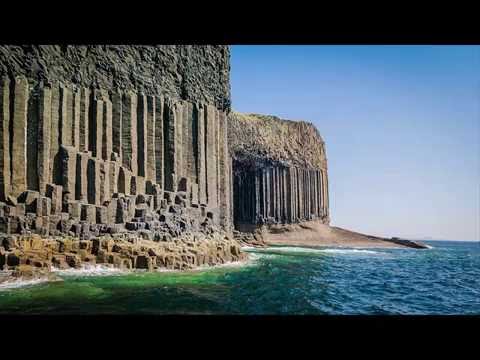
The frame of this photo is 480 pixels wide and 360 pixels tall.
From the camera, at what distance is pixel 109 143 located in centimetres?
2400

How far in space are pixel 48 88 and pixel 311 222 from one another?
50.8m

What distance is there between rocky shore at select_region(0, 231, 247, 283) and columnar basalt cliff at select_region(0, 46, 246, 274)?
1.99 feet

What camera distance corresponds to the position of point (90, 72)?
24.0 meters

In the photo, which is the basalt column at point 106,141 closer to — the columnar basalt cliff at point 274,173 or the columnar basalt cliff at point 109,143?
the columnar basalt cliff at point 109,143

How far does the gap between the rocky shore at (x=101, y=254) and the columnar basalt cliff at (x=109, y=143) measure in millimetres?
608

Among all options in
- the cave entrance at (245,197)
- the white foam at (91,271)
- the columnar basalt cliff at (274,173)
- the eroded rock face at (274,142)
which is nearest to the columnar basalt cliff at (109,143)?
the white foam at (91,271)

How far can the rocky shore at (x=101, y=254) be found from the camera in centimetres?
1589

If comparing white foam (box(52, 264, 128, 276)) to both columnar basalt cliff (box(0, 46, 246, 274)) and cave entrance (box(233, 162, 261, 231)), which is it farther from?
cave entrance (box(233, 162, 261, 231))

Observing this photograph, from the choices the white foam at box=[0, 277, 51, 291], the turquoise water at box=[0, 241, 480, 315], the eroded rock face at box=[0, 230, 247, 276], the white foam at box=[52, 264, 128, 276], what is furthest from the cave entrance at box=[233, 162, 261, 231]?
the white foam at box=[0, 277, 51, 291]

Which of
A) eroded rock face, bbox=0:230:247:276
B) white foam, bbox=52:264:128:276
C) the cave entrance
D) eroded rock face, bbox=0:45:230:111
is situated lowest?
white foam, bbox=52:264:128:276

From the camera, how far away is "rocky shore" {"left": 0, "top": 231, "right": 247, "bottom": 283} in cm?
1589
